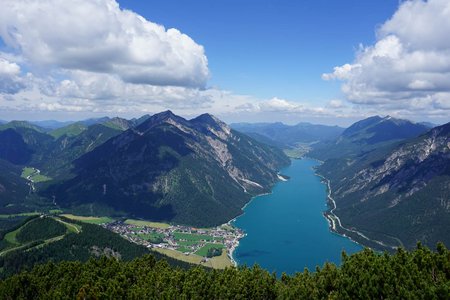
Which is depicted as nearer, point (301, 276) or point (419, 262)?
point (419, 262)

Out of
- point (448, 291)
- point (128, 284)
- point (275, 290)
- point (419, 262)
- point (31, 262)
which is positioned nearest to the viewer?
point (448, 291)

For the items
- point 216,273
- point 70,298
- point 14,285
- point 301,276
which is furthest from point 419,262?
point 14,285

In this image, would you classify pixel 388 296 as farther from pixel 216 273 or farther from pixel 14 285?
pixel 14 285

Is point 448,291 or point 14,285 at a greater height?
point 448,291

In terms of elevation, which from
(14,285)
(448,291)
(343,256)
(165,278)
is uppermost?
(448,291)

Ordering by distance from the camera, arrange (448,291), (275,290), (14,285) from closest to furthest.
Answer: (448,291) < (275,290) < (14,285)

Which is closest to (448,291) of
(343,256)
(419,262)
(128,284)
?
(419,262)
